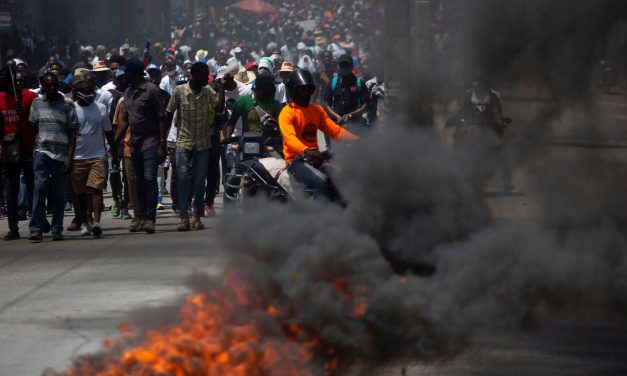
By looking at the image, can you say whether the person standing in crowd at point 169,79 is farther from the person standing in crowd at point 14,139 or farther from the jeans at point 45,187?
the jeans at point 45,187

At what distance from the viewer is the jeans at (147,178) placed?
1305cm

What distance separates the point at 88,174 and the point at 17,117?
3.35 ft

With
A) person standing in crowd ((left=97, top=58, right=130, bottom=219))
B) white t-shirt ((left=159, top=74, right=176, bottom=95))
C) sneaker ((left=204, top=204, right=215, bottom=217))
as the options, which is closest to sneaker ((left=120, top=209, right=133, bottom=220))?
person standing in crowd ((left=97, top=58, right=130, bottom=219))

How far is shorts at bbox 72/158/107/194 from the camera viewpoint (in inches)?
522

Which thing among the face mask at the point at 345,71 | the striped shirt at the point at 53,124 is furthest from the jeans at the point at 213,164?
the face mask at the point at 345,71

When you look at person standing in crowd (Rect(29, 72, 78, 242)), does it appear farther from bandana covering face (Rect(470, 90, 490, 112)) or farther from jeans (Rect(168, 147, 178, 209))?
bandana covering face (Rect(470, 90, 490, 112))

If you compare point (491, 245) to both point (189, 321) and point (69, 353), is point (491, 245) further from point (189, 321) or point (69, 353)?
point (69, 353)

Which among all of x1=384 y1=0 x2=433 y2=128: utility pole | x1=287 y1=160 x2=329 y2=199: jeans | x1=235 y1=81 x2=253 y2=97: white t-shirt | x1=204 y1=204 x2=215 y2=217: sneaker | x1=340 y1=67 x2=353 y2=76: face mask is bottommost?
x1=204 y1=204 x2=215 y2=217: sneaker

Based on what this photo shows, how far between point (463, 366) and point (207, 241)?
5824mm

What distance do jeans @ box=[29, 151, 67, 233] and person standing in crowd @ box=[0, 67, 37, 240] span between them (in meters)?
0.44

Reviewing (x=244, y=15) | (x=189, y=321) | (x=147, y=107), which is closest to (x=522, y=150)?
(x=189, y=321)

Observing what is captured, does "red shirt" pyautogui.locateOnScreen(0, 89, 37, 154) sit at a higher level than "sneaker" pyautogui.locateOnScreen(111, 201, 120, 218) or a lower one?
higher

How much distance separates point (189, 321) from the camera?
235 inches

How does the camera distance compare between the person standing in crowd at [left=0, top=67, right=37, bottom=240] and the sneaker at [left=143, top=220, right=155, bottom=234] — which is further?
the sneaker at [left=143, top=220, right=155, bottom=234]
